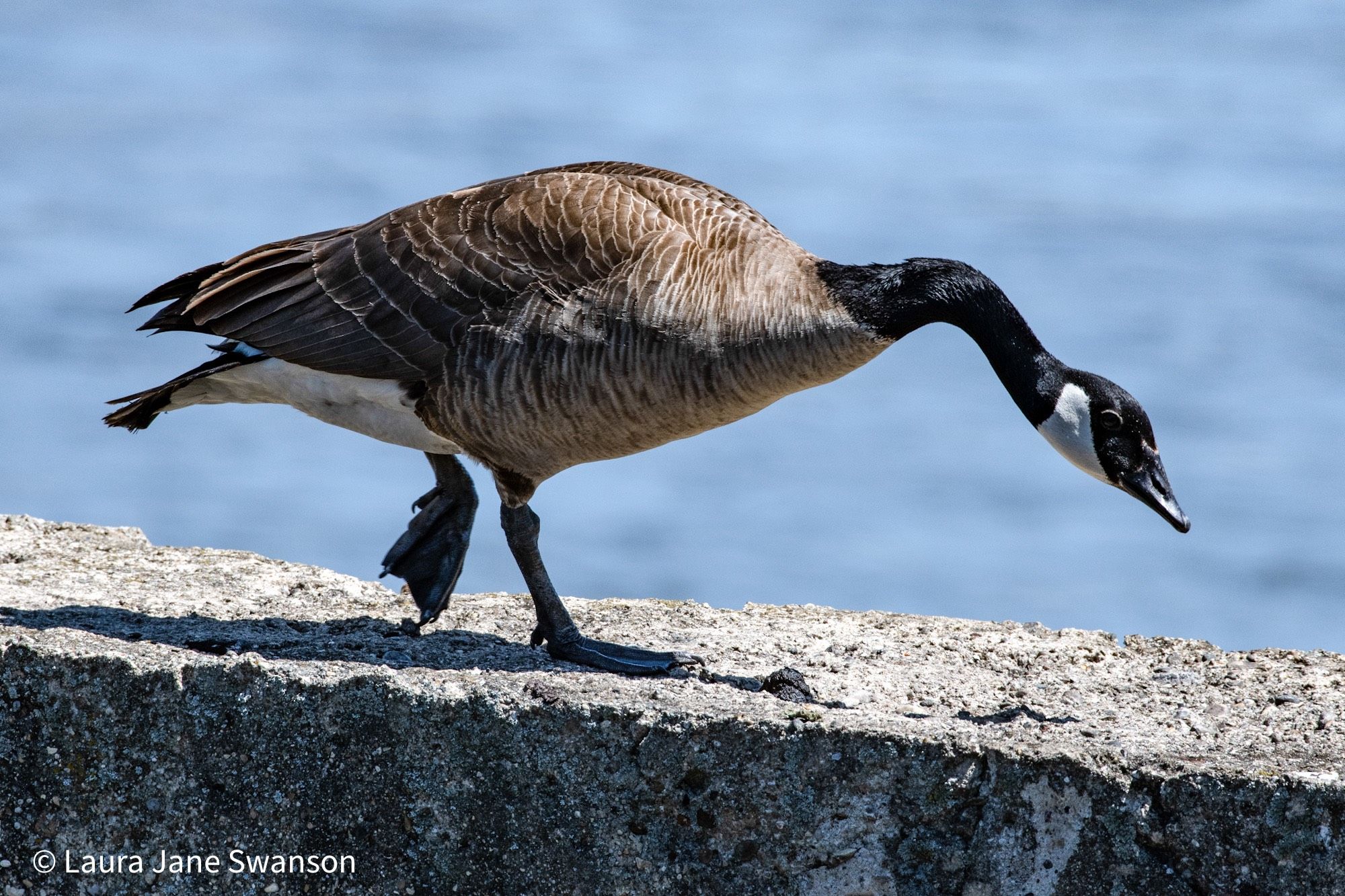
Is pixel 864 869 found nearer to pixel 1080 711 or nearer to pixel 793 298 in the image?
pixel 1080 711

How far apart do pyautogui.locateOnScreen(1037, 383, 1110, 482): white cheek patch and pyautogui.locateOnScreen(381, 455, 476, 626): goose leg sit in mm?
2079

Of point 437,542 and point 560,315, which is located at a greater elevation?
point 560,315

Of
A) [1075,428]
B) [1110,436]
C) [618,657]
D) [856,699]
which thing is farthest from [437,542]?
[1110,436]

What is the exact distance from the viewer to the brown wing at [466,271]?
193 inches

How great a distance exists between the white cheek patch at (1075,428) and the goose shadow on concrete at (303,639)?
67.6 inches

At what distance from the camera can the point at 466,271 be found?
5055mm

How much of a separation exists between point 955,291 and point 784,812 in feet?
6.36

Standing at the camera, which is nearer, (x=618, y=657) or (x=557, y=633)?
(x=618, y=657)

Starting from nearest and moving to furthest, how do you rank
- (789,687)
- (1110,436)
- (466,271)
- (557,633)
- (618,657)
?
1. (789,687)
2. (1110,436)
3. (618,657)
4. (557,633)
5. (466,271)

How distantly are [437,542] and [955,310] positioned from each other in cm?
204

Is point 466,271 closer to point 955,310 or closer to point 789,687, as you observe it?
point 955,310

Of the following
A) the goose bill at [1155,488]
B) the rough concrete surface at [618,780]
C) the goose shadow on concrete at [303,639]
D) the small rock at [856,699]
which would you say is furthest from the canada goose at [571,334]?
the rough concrete surface at [618,780]

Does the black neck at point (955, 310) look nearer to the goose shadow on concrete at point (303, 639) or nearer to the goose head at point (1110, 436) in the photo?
the goose head at point (1110, 436)

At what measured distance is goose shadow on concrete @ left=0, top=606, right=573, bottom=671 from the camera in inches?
177
